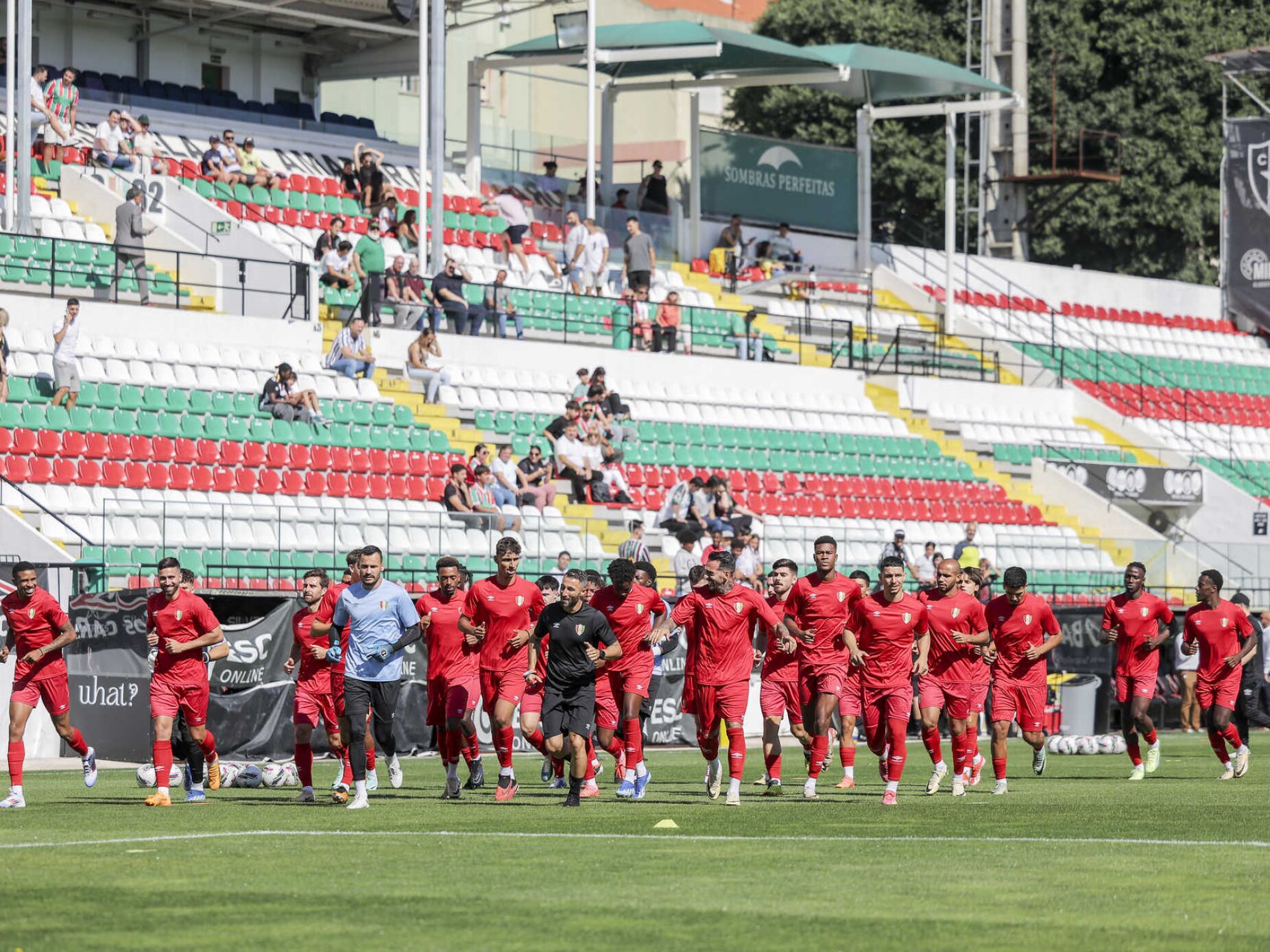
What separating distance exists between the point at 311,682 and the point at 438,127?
752 inches

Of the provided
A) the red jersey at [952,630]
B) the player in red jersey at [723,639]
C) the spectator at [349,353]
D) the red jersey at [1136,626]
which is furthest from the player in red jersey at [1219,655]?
the spectator at [349,353]

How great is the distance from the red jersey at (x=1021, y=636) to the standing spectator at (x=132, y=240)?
50.4 feet

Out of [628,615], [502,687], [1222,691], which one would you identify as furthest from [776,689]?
[1222,691]

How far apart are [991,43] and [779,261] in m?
10.3

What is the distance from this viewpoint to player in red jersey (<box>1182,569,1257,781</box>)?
68.5 ft

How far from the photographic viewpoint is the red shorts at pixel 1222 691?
69.3 ft

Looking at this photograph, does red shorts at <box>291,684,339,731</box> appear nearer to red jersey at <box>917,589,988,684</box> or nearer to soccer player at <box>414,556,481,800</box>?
soccer player at <box>414,556,481,800</box>

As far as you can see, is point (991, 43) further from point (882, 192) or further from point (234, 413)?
point (234, 413)

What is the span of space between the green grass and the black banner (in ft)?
116

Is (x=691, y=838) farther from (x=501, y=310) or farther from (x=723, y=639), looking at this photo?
(x=501, y=310)

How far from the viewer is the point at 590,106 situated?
37.6m

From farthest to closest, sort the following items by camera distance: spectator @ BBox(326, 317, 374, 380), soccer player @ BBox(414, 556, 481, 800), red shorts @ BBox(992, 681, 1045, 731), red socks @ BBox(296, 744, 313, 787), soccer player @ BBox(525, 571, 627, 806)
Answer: spectator @ BBox(326, 317, 374, 380), red shorts @ BBox(992, 681, 1045, 731), soccer player @ BBox(414, 556, 481, 800), red socks @ BBox(296, 744, 313, 787), soccer player @ BBox(525, 571, 627, 806)

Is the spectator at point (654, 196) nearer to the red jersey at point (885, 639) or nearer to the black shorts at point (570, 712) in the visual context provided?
the red jersey at point (885, 639)

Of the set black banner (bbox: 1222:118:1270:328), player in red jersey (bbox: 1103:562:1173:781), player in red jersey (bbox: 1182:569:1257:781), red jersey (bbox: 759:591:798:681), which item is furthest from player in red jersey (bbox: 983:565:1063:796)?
black banner (bbox: 1222:118:1270:328)
